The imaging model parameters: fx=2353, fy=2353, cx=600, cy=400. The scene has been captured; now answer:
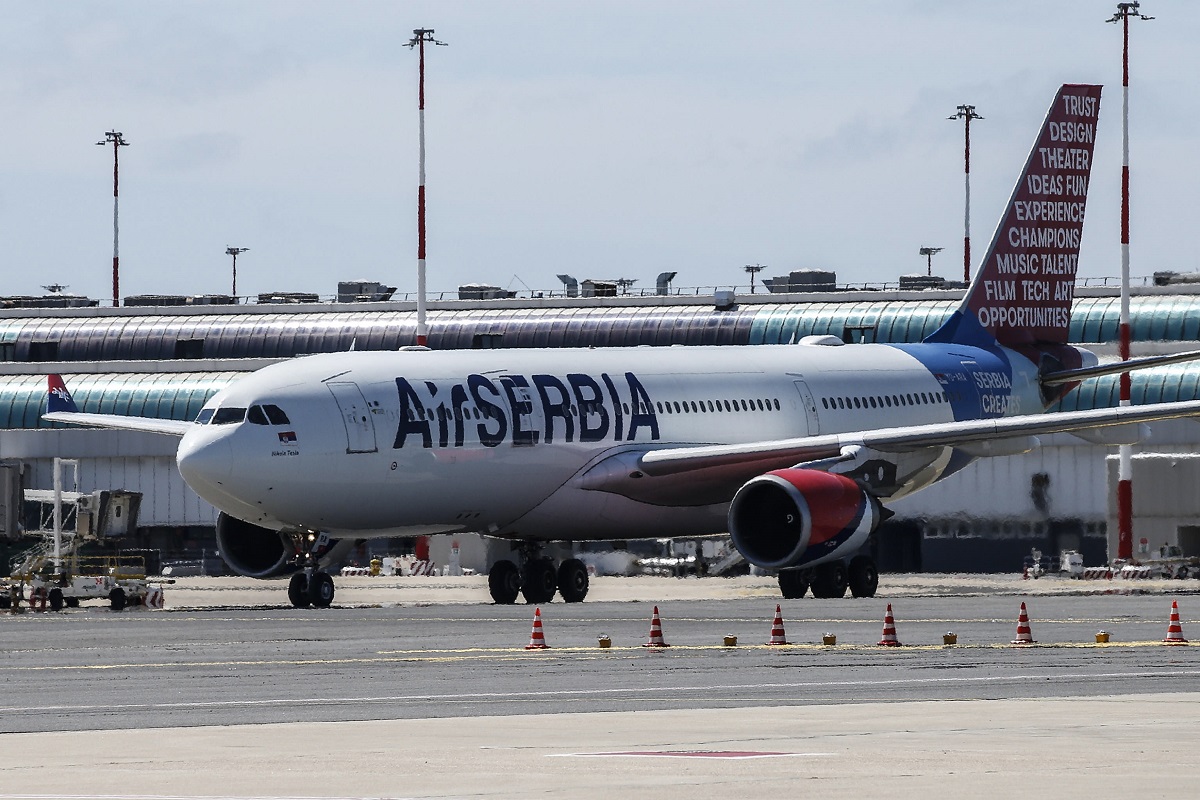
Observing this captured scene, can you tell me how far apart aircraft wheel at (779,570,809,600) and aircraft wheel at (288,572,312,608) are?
9.29 metres

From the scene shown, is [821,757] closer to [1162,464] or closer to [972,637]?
[972,637]

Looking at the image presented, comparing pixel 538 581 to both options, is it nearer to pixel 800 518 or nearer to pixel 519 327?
pixel 800 518

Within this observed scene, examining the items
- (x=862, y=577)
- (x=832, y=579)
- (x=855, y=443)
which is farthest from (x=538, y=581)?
(x=855, y=443)

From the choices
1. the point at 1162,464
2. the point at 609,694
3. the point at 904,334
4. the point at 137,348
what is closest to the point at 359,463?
the point at 609,694

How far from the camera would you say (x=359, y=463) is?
4212cm

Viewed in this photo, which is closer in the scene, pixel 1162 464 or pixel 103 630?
pixel 103 630

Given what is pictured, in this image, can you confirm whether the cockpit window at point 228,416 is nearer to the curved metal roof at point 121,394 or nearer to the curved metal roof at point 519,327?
the curved metal roof at point 121,394

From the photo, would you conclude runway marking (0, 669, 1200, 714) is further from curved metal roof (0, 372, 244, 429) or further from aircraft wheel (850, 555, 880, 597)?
curved metal roof (0, 372, 244, 429)

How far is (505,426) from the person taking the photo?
44812 mm

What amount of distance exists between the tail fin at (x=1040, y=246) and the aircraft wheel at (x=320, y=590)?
20326 millimetres

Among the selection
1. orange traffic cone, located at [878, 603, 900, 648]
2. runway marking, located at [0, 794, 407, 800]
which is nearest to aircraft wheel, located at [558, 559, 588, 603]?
orange traffic cone, located at [878, 603, 900, 648]

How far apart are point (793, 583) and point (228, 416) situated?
11862 millimetres

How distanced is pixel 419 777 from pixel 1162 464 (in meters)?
50.3

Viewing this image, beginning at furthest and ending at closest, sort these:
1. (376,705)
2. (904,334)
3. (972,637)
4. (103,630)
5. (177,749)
Result: (904,334), (103,630), (972,637), (376,705), (177,749)
